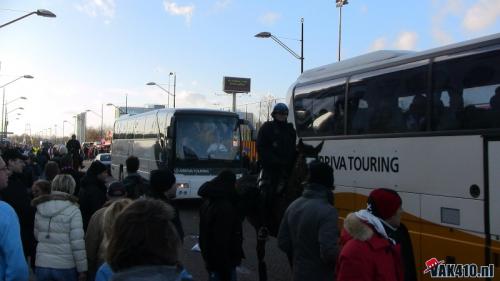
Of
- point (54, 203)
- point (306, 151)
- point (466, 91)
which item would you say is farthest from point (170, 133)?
point (54, 203)

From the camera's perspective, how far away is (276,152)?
8.70 metres

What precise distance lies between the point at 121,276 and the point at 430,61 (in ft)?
20.1

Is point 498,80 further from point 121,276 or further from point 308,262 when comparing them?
point 121,276

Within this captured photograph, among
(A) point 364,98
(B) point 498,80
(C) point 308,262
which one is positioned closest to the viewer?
(C) point 308,262

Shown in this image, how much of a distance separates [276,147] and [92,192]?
309cm

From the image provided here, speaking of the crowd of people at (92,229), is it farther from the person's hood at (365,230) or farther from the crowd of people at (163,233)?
the person's hood at (365,230)

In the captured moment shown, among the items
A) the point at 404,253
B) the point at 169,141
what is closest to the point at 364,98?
the point at 404,253

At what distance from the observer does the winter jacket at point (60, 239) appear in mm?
5211

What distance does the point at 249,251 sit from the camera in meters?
11.5

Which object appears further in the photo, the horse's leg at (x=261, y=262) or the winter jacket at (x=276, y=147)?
the winter jacket at (x=276, y=147)

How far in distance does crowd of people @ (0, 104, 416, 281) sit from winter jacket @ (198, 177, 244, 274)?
0.01 meters

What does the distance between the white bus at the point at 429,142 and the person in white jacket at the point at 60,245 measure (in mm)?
4255

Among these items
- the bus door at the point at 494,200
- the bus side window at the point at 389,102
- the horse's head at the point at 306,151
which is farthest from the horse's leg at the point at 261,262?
the bus door at the point at 494,200

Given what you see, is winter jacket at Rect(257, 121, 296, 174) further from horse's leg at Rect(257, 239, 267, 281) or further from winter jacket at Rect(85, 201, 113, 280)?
winter jacket at Rect(85, 201, 113, 280)
